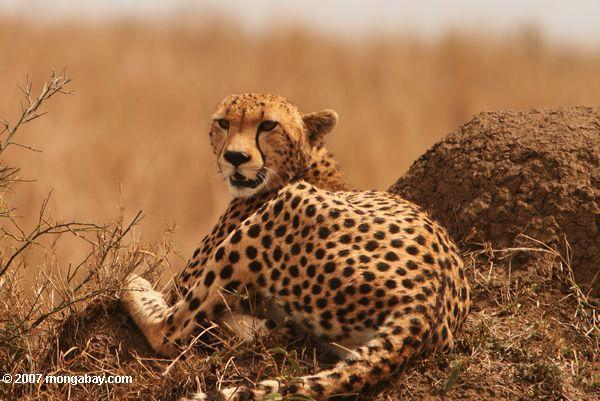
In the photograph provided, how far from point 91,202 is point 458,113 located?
492 cm

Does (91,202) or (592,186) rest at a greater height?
(592,186)

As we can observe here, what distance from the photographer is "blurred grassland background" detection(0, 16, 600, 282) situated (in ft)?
31.8

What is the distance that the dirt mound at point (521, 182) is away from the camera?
4.28 meters

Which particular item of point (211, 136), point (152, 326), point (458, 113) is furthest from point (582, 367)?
point (458, 113)

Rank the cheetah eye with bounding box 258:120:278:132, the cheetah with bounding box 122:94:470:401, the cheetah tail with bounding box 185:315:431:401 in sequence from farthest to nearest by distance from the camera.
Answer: the cheetah eye with bounding box 258:120:278:132, the cheetah with bounding box 122:94:470:401, the cheetah tail with bounding box 185:315:431:401

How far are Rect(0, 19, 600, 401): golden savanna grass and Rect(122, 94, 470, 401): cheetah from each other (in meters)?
0.10

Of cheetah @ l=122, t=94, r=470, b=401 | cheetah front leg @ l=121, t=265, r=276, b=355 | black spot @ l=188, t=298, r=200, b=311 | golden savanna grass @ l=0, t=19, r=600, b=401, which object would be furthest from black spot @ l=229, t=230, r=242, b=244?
golden savanna grass @ l=0, t=19, r=600, b=401

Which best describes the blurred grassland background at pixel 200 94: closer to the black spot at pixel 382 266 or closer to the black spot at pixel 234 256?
the black spot at pixel 234 256

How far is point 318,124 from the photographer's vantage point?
450 centimetres

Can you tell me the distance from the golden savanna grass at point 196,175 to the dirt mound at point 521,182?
110mm

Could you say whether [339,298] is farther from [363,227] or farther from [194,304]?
[194,304]

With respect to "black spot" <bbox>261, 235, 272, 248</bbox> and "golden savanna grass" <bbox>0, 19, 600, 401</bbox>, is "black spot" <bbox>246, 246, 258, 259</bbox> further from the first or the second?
"golden savanna grass" <bbox>0, 19, 600, 401</bbox>

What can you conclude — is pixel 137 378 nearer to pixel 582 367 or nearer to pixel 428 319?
pixel 428 319

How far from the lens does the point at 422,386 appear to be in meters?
3.41
